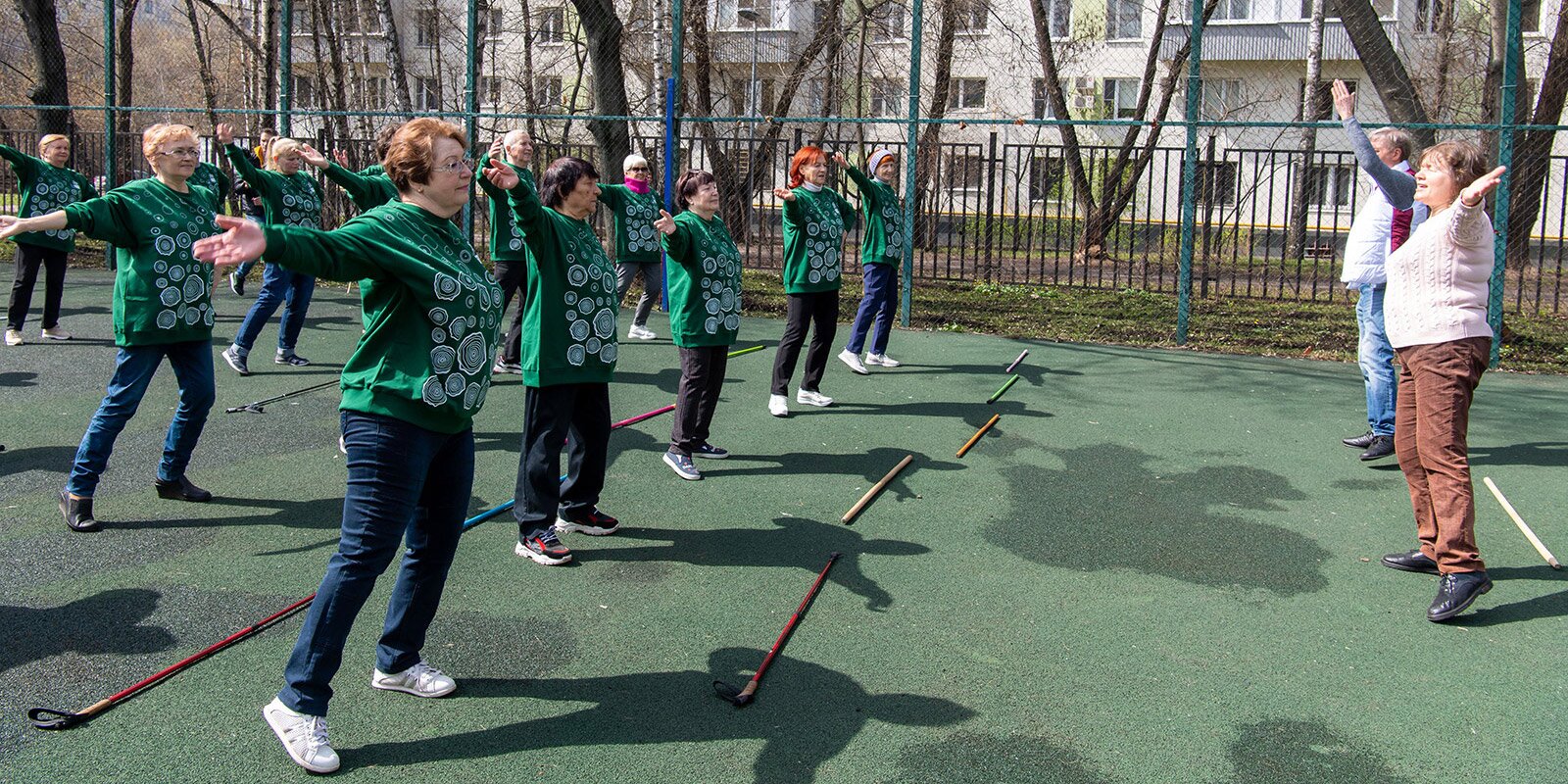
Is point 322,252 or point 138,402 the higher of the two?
point 322,252

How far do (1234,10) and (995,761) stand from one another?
31885 millimetres

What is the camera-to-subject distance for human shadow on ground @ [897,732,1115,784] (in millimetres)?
3053

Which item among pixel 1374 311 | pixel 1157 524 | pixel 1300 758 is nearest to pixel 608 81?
pixel 1374 311

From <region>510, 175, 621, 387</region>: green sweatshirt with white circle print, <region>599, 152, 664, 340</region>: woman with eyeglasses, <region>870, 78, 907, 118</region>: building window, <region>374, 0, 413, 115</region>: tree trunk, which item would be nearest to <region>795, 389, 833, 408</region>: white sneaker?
<region>599, 152, 664, 340</region>: woman with eyeglasses

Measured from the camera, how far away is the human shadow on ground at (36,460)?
5.67 metres

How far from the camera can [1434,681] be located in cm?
368

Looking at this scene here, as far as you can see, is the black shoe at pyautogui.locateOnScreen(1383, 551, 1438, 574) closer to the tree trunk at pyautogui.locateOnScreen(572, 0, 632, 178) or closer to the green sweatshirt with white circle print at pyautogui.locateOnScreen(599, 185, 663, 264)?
the green sweatshirt with white circle print at pyautogui.locateOnScreen(599, 185, 663, 264)

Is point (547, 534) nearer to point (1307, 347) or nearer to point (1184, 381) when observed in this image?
point (1184, 381)

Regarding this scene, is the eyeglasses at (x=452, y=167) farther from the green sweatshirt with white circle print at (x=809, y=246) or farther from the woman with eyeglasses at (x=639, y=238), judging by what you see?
the woman with eyeglasses at (x=639, y=238)

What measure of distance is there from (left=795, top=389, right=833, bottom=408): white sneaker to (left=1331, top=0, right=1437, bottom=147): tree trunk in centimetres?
754

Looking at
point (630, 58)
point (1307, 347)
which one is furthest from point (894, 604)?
point (630, 58)

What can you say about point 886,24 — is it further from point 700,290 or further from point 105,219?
point 105,219

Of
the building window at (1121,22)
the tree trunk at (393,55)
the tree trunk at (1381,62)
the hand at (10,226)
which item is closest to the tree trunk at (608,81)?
the tree trunk at (393,55)

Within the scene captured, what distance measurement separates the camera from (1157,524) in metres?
5.23
